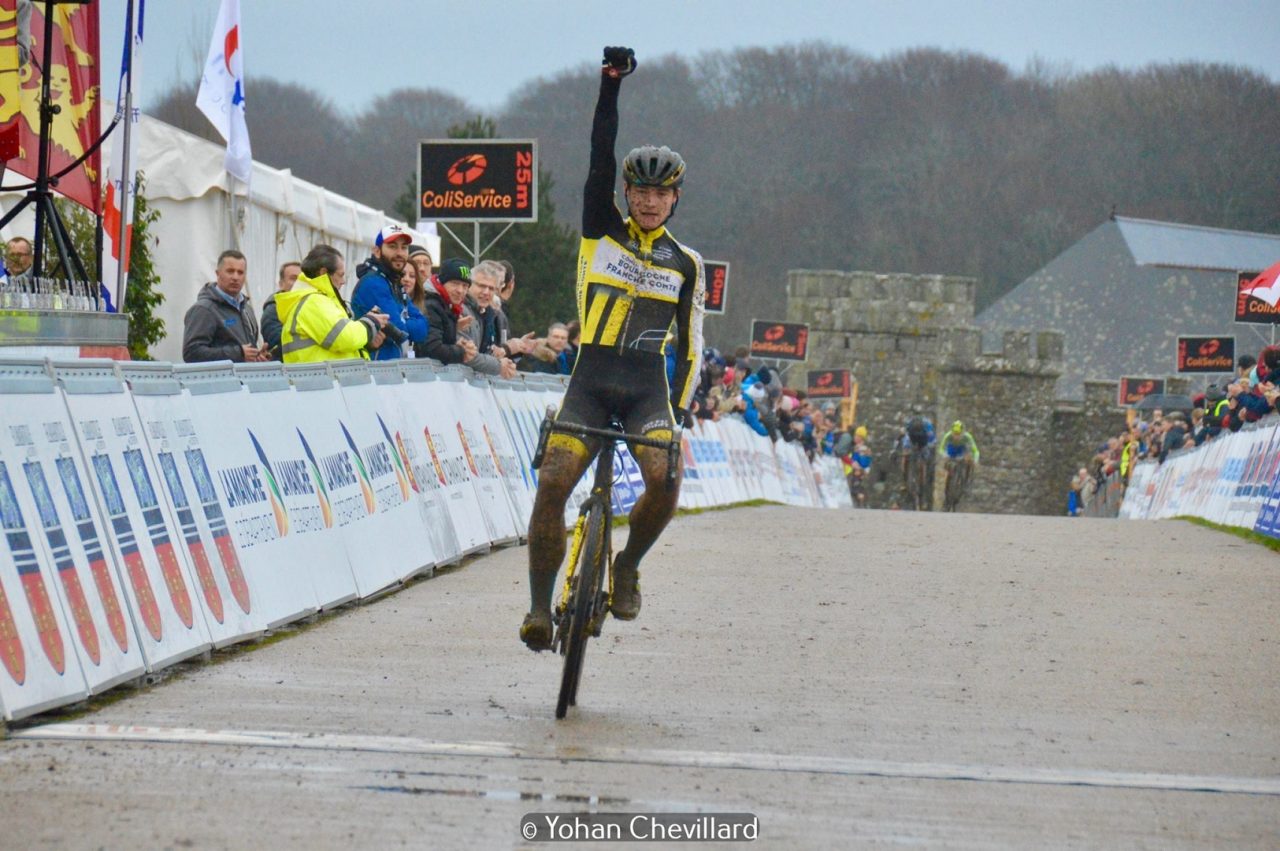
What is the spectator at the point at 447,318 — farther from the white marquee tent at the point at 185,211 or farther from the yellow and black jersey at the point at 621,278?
the yellow and black jersey at the point at 621,278

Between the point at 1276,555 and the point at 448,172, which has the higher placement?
the point at 448,172

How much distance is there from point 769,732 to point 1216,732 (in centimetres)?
175

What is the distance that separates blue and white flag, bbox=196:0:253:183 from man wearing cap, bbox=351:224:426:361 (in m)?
5.07

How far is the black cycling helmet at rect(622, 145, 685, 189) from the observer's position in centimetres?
790

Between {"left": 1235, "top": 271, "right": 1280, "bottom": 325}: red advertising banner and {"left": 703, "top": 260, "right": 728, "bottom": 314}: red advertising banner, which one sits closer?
{"left": 1235, "top": 271, "right": 1280, "bottom": 325}: red advertising banner

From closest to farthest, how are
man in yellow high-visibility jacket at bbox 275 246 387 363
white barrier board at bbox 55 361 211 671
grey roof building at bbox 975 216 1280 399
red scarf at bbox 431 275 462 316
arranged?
white barrier board at bbox 55 361 211 671 → man in yellow high-visibility jacket at bbox 275 246 387 363 → red scarf at bbox 431 275 462 316 → grey roof building at bbox 975 216 1280 399

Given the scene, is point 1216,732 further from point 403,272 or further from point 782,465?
point 782,465

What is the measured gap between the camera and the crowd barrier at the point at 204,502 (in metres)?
7.18

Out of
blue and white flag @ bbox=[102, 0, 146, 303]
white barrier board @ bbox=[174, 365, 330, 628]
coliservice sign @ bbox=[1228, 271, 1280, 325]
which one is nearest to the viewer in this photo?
white barrier board @ bbox=[174, 365, 330, 628]

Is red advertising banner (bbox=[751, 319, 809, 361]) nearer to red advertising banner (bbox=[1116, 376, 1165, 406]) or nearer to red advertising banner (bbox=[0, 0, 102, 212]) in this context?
red advertising banner (bbox=[1116, 376, 1165, 406])

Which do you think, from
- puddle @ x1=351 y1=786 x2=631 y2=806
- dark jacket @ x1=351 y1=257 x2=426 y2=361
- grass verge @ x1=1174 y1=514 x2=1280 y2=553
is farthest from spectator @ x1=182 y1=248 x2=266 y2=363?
grass verge @ x1=1174 y1=514 x2=1280 y2=553

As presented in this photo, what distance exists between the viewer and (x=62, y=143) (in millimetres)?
12625

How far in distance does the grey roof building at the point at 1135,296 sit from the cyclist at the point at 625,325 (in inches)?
2748

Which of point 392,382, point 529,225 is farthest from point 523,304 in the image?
point 392,382
